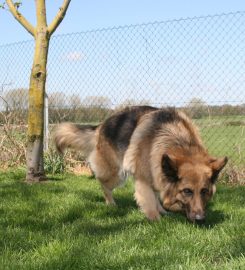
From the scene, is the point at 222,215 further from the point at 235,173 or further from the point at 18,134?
the point at 18,134

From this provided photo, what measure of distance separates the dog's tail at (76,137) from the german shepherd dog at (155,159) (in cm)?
2

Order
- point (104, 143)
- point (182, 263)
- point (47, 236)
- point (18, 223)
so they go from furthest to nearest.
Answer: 1. point (104, 143)
2. point (18, 223)
3. point (47, 236)
4. point (182, 263)

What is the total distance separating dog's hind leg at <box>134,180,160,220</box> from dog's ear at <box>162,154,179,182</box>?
563 mm

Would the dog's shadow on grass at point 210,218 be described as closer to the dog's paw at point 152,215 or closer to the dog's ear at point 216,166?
the dog's paw at point 152,215

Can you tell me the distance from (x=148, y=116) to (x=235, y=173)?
320cm

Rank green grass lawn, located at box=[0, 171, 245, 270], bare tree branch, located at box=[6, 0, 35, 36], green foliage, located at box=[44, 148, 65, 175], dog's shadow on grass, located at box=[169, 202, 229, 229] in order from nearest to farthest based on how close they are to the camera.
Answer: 1. green grass lawn, located at box=[0, 171, 245, 270]
2. dog's shadow on grass, located at box=[169, 202, 229, 229]
3. bare tree branch, located at box=[6, 0, 35, 36]
4. green foliage, located at box=[44, 148, 65, 175]

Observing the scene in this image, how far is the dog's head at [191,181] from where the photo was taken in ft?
17.2

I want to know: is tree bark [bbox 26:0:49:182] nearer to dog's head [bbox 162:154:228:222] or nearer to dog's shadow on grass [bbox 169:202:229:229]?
dog's shadow on grass [bbox 169:202:229:229]

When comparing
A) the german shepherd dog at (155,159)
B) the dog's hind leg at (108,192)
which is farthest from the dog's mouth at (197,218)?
the dog's hind leg at (108,192)

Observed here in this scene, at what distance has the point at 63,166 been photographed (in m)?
10.5

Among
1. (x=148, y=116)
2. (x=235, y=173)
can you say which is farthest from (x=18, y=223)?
(x=235, y=173)

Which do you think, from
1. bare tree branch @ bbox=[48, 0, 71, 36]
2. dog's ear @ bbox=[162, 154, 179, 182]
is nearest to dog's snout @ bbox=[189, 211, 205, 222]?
dog's ear @ bbox=[162, 154, 179, 182]

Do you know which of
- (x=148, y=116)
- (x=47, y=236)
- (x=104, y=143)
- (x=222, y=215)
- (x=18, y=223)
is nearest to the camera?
(x=47, y=236)

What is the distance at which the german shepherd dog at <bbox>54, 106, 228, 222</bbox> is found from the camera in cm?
534
